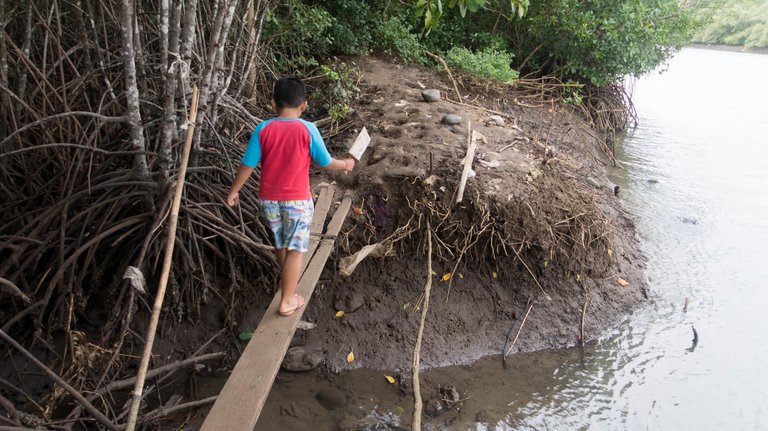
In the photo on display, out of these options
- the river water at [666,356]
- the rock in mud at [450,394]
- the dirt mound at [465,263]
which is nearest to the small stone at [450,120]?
the dirt mound at [465,263]

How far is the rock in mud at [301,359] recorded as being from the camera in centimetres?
346

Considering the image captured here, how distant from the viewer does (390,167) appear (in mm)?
4172

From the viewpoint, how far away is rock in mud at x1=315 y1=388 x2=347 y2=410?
10.7 feet

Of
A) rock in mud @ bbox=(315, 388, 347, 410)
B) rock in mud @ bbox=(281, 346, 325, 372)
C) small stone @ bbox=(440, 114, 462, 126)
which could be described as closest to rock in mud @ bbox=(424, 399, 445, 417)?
rock in mud @ bbox=(315, 388, 347, 410)

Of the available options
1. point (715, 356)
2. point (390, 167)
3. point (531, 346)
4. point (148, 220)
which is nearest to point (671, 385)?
point (715, 356)

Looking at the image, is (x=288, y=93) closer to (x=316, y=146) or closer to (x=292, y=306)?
(x=316, y=146)

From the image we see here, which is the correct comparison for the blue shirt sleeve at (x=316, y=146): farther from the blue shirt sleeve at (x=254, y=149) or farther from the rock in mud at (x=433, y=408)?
the rock in mud at (x=433, y=408)

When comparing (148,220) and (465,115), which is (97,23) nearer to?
(148,220)

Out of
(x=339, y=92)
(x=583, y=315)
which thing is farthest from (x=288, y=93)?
(x=583, y=315)

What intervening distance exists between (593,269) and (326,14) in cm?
384

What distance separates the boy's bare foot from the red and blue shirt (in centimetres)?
55

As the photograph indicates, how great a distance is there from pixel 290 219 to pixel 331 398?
1.37 metres

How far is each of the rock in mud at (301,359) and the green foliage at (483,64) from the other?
4.11 metres

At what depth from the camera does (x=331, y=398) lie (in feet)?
10.9
